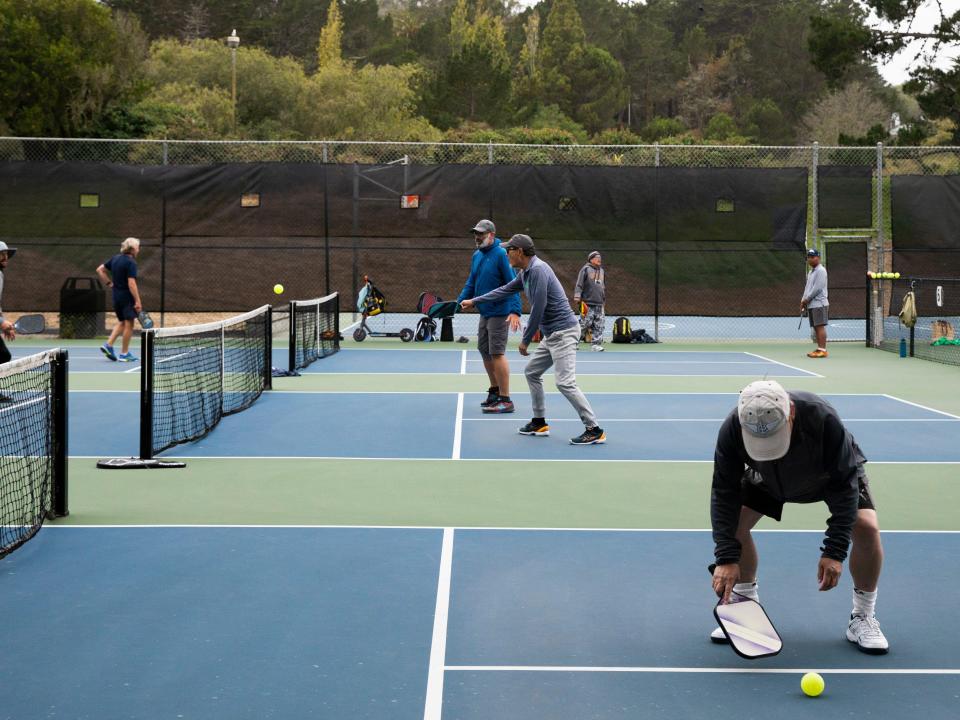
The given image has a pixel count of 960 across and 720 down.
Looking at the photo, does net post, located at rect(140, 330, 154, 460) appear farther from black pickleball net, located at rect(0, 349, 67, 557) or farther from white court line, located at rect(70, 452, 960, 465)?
black pickleball net, located at rect(0, 349, 67, 557)

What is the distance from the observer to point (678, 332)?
2677 cm

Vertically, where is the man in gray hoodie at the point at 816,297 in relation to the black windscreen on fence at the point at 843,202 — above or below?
below

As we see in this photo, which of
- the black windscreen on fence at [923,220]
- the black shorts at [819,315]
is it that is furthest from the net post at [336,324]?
the black windscreen on fence at [923,220]

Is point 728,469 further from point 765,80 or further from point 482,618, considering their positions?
point 765,80

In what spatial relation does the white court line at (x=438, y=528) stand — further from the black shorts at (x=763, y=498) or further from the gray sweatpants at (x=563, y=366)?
the gray sweatpants at (x=563, y=366)

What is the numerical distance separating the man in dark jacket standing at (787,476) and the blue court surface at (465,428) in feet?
16.3

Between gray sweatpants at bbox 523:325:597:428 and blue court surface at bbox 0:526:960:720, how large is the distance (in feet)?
10.4

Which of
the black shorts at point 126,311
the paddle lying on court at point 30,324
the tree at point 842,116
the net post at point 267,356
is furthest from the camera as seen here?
the tree at point 842,116

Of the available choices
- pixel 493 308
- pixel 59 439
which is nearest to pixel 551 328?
pixel 493 308

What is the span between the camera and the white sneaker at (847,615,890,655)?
4.99 meters

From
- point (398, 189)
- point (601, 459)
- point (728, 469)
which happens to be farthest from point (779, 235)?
point (728, 469)

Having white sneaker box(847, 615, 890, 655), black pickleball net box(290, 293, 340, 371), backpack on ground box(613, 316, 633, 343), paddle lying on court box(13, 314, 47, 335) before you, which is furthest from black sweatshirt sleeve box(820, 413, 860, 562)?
paddle lying on court box(13, 314, 47, 335)

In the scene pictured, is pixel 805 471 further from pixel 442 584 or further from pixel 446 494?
pixel 446 494

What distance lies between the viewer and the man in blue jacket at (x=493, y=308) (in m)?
11.9
